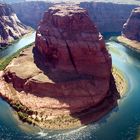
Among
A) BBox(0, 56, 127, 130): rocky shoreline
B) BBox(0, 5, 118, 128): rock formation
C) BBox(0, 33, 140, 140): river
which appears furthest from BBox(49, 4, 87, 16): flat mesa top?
BBox(0, 33, 140, 140): river

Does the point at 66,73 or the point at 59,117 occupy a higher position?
the point at 66,73

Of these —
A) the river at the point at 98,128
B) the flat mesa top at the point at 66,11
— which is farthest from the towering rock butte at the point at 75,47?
the river at the point at 98,128

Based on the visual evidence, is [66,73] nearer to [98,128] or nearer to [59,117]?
[59,117]

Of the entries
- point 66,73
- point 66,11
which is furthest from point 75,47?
point 66,11

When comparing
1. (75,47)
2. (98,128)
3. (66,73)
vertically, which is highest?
(75,47)

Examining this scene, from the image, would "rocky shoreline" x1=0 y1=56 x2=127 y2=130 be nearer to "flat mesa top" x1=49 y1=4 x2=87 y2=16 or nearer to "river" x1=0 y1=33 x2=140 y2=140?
"river" x1=0 y1=33 x2=140 y2=140

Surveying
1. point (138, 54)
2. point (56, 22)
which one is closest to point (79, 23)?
point (56, 22)

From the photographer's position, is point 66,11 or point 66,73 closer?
point 66,73

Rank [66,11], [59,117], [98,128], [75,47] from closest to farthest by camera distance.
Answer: [98,128], [59,117], [75,47], [66,11]

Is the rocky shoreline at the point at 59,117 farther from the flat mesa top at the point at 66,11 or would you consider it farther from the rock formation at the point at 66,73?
the flat mesa top at the point at 66,11
